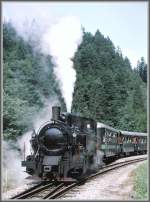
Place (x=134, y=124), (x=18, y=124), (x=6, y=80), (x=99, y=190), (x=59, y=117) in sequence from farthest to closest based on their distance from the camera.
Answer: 1. (x=134, y=124)
2. (x=6, y=80)
3. (x=18, y=124)
4. (x=59, y=117)
5. (x=99, y=190)

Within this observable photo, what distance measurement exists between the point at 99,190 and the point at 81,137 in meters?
3.49

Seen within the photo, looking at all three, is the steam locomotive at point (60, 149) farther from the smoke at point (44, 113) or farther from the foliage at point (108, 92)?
the foliage at point (108, 92)

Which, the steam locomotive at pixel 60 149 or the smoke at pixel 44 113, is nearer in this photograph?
the steam locomotive at pixel 60 149

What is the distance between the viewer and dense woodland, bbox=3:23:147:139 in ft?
87.7

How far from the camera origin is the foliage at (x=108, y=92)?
131 feet

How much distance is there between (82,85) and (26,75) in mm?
5765

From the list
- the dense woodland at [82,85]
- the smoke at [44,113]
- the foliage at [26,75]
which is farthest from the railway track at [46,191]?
the foliage at [26,75]

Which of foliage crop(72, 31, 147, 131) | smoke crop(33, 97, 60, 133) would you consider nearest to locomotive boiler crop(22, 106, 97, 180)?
smoke crop(33, 97, 60, 133)

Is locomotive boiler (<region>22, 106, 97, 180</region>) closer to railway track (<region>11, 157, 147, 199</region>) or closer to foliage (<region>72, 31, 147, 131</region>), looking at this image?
railway track (<region>11, 157, 147, 199</region>)

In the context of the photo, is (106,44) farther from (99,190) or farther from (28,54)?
(99,190)

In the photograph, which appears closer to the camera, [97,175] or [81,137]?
[81,137]

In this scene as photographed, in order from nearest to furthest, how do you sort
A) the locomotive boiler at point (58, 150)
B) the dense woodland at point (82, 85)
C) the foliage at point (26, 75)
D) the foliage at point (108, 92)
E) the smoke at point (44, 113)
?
the locomotive boiler at point (58, 150) → the dense woodland at point (82, 85) → the smoke at point (44, 113) → the foliage at point (26, 75) → the foliage at point (108, 92)

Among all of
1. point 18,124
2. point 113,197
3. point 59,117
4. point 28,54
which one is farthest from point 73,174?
point 28,54

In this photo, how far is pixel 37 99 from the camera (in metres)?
34.4
